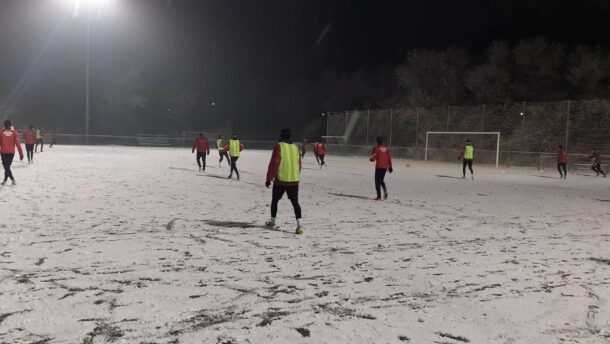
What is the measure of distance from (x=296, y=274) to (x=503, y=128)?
111 ft

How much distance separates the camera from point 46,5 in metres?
49.8

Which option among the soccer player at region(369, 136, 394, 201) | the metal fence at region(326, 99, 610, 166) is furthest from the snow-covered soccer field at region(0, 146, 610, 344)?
the metal fence at region(326, 99, 610, 166)

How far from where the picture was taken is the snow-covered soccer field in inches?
158

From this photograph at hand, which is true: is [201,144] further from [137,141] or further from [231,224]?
[137,141]

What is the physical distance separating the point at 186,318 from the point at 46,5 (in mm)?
54863

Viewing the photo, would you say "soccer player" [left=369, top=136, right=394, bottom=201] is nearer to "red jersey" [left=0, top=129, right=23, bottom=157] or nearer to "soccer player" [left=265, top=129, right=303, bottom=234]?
"soccer player" [left=265, top=129, right=303, bottom=234]

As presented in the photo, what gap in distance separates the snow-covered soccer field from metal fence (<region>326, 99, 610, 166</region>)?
21790 mm

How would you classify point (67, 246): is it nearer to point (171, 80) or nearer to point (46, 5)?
point (46, 5)

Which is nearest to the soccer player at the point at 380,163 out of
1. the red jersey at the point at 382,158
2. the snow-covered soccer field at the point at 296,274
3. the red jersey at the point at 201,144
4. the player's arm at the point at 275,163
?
the red jersey at the point at 382,158

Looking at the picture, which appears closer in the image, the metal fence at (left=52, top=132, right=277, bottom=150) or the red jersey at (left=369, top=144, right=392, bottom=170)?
the red jersey at (left=369, top=144, right=392, bottom=170)

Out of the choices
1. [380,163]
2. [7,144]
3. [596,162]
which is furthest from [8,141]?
[596,162]

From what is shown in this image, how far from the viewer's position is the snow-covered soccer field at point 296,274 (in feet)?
13.2

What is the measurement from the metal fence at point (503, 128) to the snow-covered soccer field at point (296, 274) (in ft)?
71.5

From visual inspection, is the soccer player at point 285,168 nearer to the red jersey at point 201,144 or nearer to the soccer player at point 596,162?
the red jersey at point 201,144
